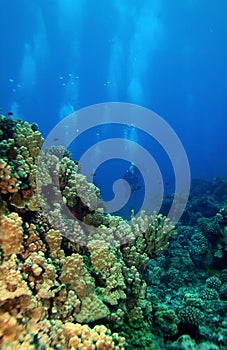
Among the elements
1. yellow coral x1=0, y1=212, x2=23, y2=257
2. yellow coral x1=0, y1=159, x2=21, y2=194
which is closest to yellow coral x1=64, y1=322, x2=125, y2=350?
yellow coral x1=0, y1=212, x2=23, y2=257

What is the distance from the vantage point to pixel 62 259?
329cm

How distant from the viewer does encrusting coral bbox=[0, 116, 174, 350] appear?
2.40m

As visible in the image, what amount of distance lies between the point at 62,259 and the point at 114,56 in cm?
6735

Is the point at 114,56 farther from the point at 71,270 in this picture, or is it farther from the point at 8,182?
the point at 71,270

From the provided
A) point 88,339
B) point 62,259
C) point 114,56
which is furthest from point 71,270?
point 114,56

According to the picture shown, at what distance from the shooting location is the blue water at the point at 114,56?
50.7 metres

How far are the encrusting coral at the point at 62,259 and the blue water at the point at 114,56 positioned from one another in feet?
134

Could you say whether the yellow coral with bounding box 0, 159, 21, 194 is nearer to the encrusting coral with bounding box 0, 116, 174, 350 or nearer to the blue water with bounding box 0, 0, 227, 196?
the encrusting coral with bounding box 0, 116, 174, 350

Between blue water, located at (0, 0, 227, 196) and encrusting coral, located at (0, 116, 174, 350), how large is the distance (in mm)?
40947

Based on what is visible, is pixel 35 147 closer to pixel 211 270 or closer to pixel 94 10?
pixel 211 270

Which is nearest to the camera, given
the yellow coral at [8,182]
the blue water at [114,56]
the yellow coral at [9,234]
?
the yellow coral at [9,234]

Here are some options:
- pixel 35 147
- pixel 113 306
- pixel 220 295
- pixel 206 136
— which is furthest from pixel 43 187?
pixel 206 136

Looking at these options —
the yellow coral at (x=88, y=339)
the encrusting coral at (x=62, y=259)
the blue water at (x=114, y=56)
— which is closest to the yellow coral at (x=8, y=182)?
the encrusting coral at (x=62, y=259)

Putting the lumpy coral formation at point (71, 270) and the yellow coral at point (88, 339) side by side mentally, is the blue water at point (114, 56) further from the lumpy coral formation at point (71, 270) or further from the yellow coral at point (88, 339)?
the yellow coral at point (88, 339)
